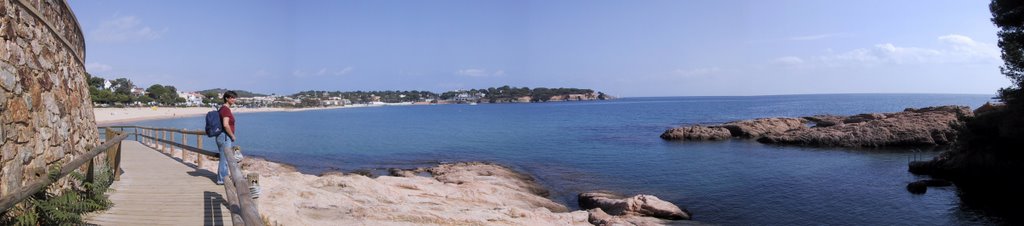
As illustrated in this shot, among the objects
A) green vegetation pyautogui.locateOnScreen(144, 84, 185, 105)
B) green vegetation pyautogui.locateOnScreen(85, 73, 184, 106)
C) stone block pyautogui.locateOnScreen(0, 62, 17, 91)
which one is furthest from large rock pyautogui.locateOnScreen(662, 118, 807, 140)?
green vegetation pyautogui.locateOnScreen(144, 84, 185, 105)

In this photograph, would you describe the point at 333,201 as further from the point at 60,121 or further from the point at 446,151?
the point at 446,151

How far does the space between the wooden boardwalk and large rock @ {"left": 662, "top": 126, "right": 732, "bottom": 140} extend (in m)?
38.5

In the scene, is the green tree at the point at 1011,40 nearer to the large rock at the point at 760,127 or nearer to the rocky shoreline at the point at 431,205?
the rocky shoreline at the point at 431,205

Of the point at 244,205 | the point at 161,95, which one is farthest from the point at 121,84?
the point at 244,205

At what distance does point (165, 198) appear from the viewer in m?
9.30

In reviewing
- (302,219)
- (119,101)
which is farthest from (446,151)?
(119,101)

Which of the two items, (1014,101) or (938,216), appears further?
(1014,101)

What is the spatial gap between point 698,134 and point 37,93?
4398 centimetres

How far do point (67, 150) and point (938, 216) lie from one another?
72.9 feet

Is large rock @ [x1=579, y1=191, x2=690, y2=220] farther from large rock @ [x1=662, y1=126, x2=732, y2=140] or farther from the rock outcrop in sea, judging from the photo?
large rock @ [x1=662, y1=126, x2=732, y2=140]

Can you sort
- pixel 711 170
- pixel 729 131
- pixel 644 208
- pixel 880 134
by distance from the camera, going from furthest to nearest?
pixel 729 131 → pixel 880 134 → pixel 711 170 → pixel 644 208

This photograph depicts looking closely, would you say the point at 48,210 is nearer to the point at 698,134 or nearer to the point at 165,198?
the point at 165,198

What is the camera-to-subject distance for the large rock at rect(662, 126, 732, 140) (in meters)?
44.8

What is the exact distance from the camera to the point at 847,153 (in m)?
34.3
